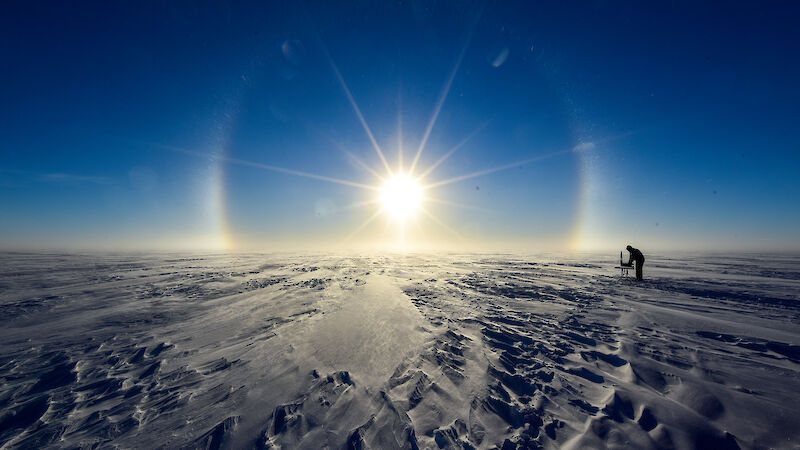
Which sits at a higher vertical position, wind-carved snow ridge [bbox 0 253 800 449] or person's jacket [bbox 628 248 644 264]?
person's jacket [bbox 628 248 644 264]

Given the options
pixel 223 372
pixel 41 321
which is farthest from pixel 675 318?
pixel 41 321

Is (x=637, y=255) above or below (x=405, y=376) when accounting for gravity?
above

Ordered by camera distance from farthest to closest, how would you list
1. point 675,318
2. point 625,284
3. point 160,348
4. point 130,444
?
point 625,284 < point 675,318 < point 160,348 < point 130,444

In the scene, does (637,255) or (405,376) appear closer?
(405,376)

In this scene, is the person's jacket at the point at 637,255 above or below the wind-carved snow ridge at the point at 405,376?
above

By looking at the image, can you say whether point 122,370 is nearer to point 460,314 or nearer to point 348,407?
point 348,407

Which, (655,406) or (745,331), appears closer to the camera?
(655,406)

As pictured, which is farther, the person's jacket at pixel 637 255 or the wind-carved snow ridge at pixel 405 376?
the person's jacket at pixel 637 255

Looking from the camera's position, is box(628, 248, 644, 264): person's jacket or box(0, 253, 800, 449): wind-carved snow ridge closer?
box(0, 253, 800, 449): wind-carved snow ridge
